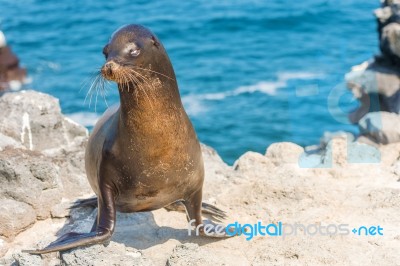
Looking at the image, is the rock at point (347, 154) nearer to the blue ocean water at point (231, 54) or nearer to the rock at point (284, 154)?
the rock at point (284, 154)

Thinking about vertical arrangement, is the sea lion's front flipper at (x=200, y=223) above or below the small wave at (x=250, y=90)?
above

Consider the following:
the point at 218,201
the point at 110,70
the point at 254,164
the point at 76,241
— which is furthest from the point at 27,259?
the point at 254,164

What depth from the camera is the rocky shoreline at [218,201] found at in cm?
490

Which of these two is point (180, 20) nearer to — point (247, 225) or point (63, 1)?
point (63, 1)

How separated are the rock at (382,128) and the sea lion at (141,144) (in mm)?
3424

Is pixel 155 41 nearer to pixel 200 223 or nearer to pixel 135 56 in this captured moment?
pixel 135 56

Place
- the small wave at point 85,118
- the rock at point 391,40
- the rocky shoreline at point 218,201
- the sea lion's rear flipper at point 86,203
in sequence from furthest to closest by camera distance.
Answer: the small wave at point 85,118 → the rock at point 391,40 → the sea lion's rear flipper at point 86,203 → the rocky shoreline at point 218,201

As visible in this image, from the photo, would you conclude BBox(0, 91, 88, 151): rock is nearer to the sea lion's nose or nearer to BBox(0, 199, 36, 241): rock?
BBox(0, 199, 36, 241): rock

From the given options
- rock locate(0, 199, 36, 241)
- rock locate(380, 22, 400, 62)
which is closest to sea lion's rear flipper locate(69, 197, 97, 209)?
rock locate(0, 199, 36, 241)

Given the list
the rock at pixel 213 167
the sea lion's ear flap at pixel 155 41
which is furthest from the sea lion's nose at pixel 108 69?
the rock at pixel 213 167

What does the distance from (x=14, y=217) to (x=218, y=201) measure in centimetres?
166

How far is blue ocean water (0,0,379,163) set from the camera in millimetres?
12930

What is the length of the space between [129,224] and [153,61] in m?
1.68

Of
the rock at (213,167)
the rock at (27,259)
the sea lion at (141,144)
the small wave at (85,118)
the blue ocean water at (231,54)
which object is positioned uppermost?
the sea lion at (141,144)
